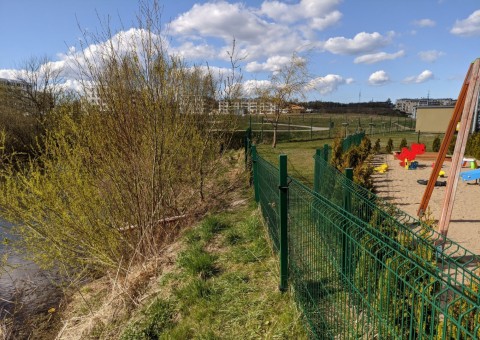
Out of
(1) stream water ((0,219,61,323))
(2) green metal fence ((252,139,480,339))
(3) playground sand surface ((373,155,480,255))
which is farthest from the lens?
(3) playground sand surface ((373,155,480,255))

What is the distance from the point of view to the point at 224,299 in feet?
11.2

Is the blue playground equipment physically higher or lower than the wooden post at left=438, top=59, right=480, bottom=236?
lower

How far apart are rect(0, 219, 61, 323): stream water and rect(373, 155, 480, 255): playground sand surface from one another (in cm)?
643

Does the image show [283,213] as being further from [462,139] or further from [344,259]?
[462,139]

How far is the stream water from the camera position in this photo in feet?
16.0

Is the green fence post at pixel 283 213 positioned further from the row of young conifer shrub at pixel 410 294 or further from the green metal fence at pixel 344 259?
the row of young conifer shrub at pixel 410 294

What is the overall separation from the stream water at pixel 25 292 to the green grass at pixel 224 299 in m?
2.18

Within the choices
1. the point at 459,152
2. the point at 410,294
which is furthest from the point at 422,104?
the point at 410,294

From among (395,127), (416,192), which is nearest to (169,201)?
(416,192)

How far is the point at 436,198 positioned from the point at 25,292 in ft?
28.2

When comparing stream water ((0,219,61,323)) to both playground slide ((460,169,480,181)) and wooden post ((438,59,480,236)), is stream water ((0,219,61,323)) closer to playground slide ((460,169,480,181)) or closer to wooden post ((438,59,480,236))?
wooden post ((438,59,480,236))

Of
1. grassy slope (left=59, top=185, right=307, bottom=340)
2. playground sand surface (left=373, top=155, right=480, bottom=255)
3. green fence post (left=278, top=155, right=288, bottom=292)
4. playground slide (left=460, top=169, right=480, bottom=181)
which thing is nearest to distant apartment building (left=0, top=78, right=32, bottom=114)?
grassy slope (left=59, top=185, right=307, bottom=340)

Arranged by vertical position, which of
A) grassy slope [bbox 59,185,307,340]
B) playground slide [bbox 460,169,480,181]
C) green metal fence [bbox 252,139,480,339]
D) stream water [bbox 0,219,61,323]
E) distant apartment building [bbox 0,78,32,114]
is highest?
distant apartment building [bbox 0,78,32,114]

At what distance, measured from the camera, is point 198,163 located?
7.71m
